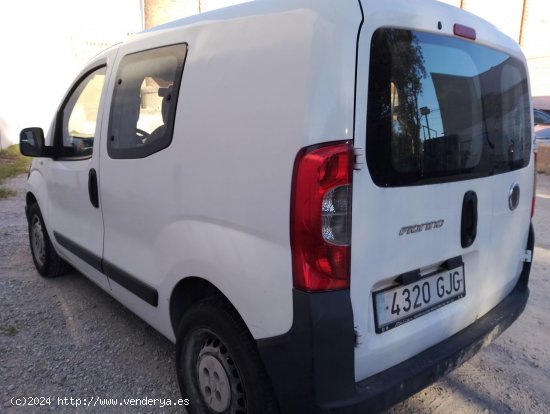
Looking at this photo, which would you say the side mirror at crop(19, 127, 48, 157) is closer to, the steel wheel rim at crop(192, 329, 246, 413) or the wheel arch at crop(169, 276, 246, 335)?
the wheel arch at crop(169, 276, 246, 335)

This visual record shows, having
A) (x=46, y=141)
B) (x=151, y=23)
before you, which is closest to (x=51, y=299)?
(x=46, y=141)

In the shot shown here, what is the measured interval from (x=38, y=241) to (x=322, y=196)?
11.1 feet

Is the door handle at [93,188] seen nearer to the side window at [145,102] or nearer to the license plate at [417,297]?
the side window at [145,102]

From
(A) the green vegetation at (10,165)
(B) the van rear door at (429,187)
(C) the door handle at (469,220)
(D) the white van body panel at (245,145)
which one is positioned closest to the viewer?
(D) the white van body panel at (245,145)

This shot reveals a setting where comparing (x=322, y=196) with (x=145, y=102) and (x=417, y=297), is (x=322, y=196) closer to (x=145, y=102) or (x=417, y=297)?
(x=417, y=297)

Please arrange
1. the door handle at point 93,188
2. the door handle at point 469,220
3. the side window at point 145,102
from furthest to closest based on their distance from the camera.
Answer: the door handle at point 93,188
the side window at point 145,102
the door handle at point 469,220

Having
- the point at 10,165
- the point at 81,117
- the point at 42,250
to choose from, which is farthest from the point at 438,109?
the point at 10,165

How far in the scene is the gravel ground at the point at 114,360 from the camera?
2.49 m

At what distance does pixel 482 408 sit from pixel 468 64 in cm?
173

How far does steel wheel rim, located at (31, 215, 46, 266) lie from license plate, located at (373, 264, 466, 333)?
125 inches

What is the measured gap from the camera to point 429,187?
1855 millimetres

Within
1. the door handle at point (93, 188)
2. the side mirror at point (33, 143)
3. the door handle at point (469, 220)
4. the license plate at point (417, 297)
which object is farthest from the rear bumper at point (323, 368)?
the side mirror at point (33, 143)

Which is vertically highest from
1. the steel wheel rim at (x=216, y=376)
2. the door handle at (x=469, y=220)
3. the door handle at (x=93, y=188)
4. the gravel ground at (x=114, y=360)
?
the door handle at (x=93, y=188)

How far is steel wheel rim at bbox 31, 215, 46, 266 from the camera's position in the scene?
3.99m
